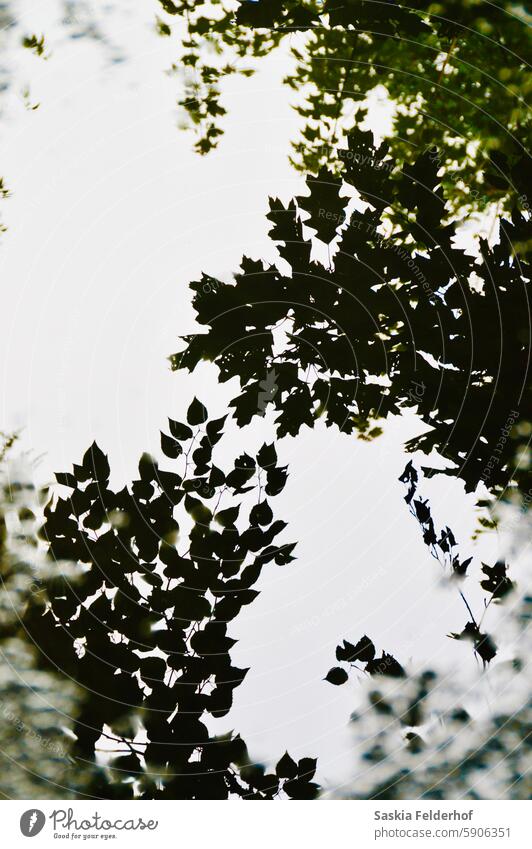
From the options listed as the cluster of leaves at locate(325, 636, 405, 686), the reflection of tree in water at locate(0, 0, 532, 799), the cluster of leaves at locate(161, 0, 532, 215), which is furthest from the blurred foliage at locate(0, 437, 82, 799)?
the cluster of leaves at locate(161, 0, 532, 215)

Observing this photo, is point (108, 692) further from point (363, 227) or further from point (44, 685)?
point (363, 227)

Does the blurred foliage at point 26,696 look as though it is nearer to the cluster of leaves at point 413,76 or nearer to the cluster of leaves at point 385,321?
the cluster of leaves at point 385,321

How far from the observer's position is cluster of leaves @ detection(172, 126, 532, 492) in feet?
5.92

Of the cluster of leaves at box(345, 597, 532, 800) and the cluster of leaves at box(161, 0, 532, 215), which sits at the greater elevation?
the cluster of leaves at box(161, 0, 532, 215)

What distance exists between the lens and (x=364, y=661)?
6.06 ft

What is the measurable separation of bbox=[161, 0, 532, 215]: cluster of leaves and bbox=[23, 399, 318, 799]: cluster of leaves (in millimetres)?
1565

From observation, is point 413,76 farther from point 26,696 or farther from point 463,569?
point 26,696

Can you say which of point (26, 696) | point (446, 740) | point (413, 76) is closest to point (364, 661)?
point (446, 740)

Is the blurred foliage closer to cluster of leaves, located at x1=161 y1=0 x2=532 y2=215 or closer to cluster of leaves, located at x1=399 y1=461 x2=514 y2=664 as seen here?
cluster of leaves, located at x1=399 y1=461 x2=514 y2=664

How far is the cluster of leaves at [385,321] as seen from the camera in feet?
5.92

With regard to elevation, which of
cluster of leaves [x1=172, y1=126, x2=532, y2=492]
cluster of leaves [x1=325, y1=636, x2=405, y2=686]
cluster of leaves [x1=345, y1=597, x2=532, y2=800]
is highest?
cluster of leaves [x1=172, y1=126, x2=532, y2=492]

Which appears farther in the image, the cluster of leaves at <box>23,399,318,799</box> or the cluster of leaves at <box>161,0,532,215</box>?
the cluster of leaves at <box>161,0,532,215</box>

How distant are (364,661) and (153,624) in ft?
2.01
